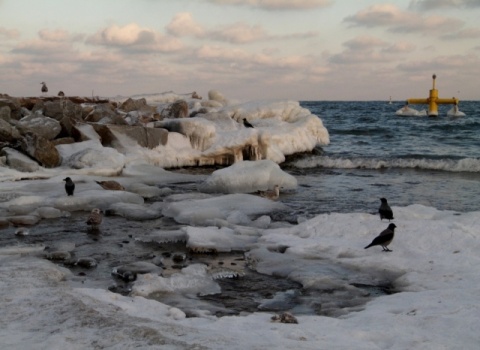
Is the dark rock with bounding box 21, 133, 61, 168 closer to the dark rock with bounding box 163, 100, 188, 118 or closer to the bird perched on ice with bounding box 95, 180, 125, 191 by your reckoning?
the bird perched on ice with bounding box 95, 180, 125, 191

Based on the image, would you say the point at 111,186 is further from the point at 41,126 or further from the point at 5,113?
the point at 5,113

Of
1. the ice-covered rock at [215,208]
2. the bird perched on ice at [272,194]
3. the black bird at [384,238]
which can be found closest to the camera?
the black bird at [384,238]

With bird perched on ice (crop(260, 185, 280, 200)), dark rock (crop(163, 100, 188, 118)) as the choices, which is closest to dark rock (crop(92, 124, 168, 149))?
dark rock (crop(163, 100, 188, 118))

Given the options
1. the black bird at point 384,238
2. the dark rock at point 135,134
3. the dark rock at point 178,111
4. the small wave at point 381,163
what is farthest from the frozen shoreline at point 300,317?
the dark rock at point 178,111

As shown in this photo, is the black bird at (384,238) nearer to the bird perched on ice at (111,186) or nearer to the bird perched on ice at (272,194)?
the bird perched on ice at (272,194)

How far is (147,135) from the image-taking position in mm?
21219

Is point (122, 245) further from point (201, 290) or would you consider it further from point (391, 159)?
point (391, 159)

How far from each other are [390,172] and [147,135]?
1010 centimetres

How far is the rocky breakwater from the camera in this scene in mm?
17516

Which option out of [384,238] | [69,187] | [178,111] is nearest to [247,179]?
[69,187]

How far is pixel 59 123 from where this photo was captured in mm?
19641

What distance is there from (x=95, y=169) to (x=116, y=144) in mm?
3222

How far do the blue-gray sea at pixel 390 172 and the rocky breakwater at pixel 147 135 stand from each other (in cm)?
154

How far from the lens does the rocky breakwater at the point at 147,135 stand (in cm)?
1752
